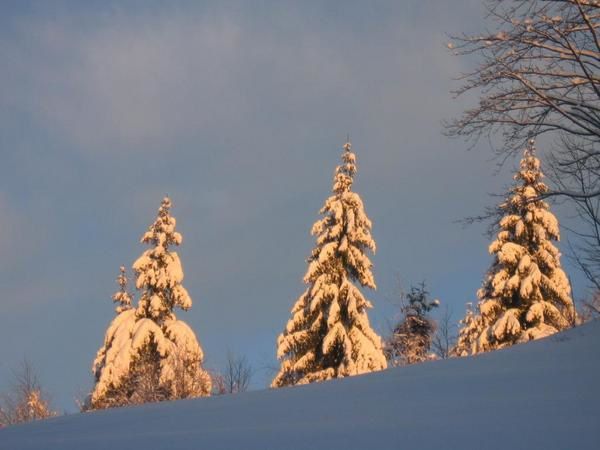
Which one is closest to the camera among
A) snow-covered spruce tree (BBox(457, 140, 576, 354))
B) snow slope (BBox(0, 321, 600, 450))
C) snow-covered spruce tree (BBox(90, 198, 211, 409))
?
snow slope (BBox(0, 321, 600, 450))

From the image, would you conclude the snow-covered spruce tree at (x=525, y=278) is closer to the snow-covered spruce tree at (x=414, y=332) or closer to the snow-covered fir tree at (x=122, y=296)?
the snow-covered spruce tree at (x=414, y=332)

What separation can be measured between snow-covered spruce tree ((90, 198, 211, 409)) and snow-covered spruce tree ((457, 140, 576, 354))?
1031cm

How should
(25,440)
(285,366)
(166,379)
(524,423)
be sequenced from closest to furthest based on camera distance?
(524,423), (25,440), (166,379), (285,366)

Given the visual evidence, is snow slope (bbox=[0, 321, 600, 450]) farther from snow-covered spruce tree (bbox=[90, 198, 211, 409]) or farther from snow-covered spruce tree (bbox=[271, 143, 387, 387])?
snow-covered spruce tree (bbox=[271, 143, 387, 387])

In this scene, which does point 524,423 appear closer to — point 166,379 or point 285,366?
point 166,379

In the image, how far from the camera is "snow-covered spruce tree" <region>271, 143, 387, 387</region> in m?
19.9

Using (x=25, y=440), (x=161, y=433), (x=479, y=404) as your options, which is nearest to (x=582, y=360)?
(x=479, y=404)

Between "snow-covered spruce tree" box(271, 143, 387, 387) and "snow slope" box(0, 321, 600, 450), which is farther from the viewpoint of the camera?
"snow-covered spruce tree" box(271, 143, 387, 387)

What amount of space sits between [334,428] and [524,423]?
3.56ft

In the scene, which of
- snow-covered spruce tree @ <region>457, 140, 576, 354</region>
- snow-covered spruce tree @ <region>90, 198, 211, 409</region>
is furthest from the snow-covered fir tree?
snow-covered spruce tree @ <region>457, 140, 576, 354</region>

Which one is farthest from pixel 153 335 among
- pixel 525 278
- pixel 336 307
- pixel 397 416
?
pixel 397 416

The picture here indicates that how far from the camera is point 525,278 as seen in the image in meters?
20.5

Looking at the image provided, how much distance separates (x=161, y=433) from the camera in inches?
156

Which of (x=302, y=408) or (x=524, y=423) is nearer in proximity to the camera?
(x=524, y=423)
